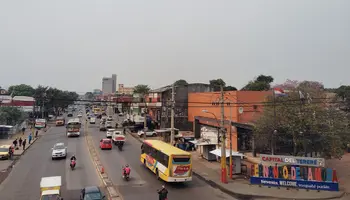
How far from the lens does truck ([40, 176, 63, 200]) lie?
15859 mm

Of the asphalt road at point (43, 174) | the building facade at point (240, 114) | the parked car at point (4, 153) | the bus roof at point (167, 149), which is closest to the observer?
the asphalt road at point (43, 174)

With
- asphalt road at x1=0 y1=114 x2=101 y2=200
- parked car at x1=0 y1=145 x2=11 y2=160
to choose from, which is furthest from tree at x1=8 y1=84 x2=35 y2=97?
parked car at x1=0 y1=145 x2=11 y2=160

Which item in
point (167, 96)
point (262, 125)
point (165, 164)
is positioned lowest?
point (165, 164)

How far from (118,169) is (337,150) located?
63.6 feet

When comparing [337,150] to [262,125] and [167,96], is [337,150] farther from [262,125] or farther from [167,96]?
[167,96]

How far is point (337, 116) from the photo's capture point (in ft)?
81.5

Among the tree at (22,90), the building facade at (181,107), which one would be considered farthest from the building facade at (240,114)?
the tree at (22,90)

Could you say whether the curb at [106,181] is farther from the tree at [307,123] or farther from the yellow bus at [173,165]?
the tree at [307,123]

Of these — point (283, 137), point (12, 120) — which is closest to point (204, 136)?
point (283, 137)

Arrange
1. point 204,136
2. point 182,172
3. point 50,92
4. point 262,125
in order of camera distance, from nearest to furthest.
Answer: point 182,172
point 262,125
point 204,136
point 50,92

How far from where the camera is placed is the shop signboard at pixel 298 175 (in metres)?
20.6

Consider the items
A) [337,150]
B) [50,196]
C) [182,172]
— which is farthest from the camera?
[337,150]

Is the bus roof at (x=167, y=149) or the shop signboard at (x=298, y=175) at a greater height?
the bus roof at (x=167, y=149)

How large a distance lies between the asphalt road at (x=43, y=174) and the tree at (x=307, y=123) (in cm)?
1647
